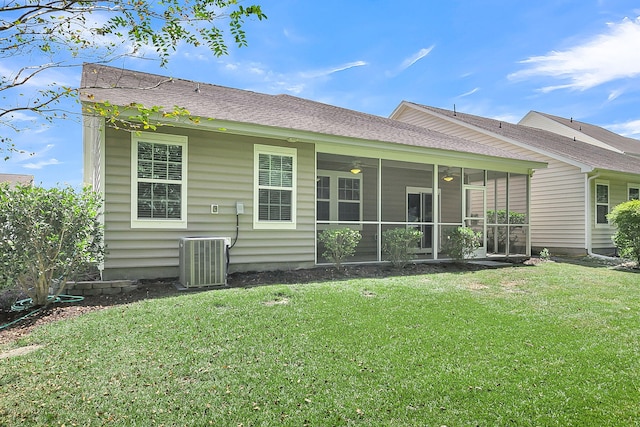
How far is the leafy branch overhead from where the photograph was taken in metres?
3.13

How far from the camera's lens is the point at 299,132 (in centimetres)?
756

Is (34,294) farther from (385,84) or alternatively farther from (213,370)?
(385,84)

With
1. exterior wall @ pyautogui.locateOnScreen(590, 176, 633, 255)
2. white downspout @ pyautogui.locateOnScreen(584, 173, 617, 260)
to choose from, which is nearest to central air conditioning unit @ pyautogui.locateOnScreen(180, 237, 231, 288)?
white downspout @ pyautogui.locateOnScreen(584, 173, 617, 260)

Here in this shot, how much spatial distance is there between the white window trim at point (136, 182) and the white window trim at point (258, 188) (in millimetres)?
1337

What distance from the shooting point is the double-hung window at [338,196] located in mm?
11383

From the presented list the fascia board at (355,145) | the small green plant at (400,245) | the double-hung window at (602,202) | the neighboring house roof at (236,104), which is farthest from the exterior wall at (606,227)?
the small green plant at (400,245)

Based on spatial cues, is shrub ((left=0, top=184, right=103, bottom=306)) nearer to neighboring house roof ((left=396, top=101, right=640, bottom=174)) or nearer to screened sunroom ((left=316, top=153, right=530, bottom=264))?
screened sunroom ((left=316, top=153, right=530, bottom=264))

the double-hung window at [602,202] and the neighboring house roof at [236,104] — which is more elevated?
the neighboring house roof at [236,104]

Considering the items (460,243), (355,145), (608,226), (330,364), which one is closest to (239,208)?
(355,145)

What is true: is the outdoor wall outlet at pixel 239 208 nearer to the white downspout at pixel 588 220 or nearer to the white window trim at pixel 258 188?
the white window trim at pixel 258 188

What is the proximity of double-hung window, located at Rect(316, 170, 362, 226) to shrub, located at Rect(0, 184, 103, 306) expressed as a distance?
267 inches

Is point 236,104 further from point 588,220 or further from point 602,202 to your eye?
point 602,202

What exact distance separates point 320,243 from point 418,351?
18.2ft

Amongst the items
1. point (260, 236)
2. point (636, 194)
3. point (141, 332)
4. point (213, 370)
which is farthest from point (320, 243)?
point (636, 194)
